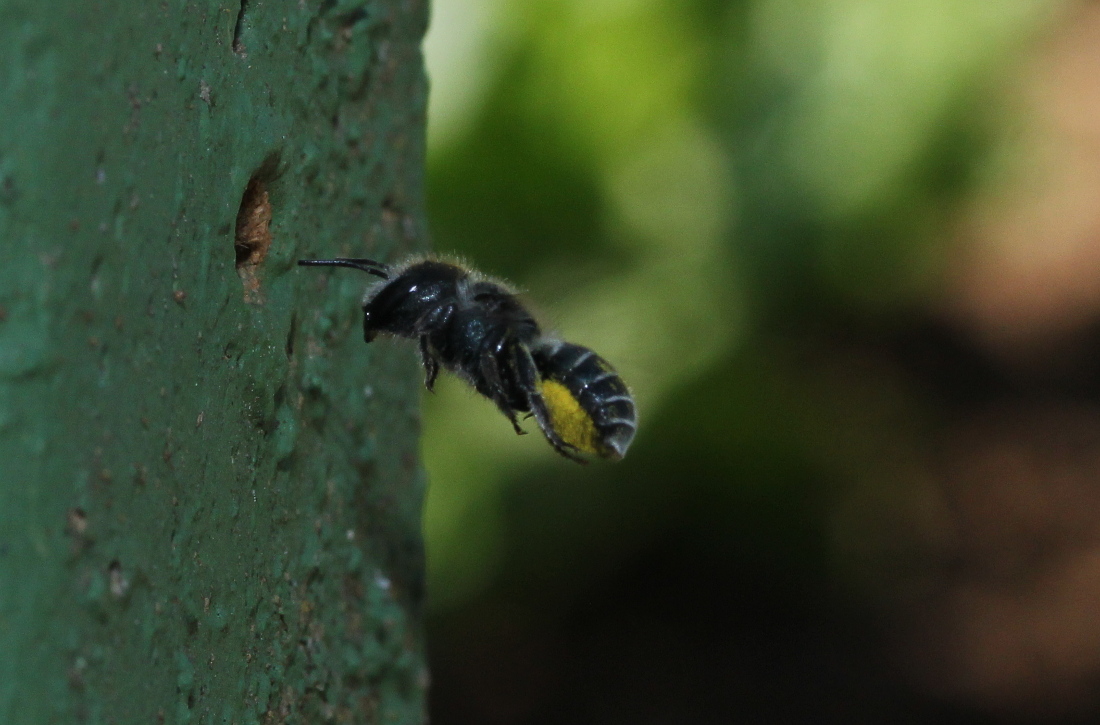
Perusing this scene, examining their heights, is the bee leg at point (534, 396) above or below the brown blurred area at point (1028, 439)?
below

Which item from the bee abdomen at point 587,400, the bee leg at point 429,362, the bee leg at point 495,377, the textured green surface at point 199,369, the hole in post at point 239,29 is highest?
the bee abdomen at point 587,400

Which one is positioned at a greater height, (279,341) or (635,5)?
(635,5)

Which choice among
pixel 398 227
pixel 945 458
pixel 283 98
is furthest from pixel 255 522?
pixel 945 458

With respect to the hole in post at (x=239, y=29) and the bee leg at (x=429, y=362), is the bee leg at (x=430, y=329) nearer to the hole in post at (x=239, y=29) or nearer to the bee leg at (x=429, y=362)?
the bee leg at (x=429, y=362)

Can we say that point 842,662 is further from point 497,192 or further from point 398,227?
point 398,227

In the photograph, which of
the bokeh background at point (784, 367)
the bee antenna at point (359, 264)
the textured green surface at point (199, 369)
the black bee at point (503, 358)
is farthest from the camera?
the bokeh background at point (784, 367)

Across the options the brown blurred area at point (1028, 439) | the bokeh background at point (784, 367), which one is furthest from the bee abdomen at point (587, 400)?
the brown blurred area at point (1028, 439)

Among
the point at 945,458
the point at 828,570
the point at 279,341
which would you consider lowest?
the point at 279,341

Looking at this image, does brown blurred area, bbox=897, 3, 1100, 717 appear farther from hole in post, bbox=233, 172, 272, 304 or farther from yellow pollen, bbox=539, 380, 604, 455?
hole in post, bbox=233, 172, 272, 304
